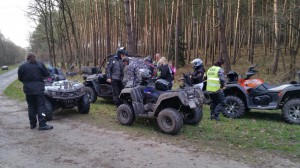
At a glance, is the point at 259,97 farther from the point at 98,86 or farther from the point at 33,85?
the point at 33,85

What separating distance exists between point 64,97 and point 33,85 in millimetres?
1372

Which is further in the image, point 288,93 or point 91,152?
point 288,93

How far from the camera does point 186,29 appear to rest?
26.0 meters

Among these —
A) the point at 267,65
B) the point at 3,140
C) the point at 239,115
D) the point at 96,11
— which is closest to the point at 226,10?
the point at 267,65

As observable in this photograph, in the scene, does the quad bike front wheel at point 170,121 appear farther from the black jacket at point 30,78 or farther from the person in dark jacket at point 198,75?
the black jacket at point 30,78

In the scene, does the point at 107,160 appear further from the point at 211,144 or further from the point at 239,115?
the point at 239,115

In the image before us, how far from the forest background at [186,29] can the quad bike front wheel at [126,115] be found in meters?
5.28

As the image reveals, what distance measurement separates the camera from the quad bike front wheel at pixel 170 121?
588 centimetres

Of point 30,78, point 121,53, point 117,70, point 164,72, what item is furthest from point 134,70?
point 30,78

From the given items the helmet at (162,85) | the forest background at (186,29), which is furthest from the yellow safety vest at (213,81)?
the forest background at (186,29)

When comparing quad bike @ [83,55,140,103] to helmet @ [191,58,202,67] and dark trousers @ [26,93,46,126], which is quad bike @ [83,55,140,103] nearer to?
helmet @ [191,58,202,67]

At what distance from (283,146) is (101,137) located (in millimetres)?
3601

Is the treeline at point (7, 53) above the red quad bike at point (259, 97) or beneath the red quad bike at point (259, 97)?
above

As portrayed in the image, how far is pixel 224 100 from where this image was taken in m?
7.72
